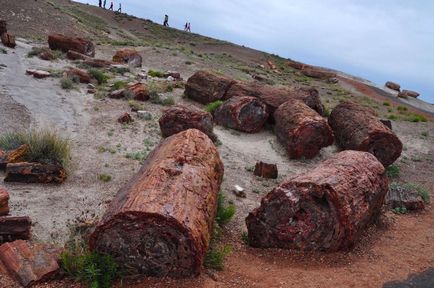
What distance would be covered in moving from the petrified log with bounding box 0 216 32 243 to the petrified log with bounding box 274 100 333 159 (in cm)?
799

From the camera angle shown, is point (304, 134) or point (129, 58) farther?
point (129, 58)

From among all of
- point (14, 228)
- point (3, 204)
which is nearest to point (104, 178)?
point (3, 204)

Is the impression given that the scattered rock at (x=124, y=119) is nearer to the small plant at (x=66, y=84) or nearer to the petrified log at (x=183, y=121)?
the petrified log at (x=183, y=121)

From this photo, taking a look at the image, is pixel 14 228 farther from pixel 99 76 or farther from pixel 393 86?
pixel 393 86

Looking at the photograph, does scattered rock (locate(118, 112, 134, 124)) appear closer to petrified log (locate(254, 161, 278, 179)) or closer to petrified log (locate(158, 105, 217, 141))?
petrified log (locate(158, 105, 217, 141))

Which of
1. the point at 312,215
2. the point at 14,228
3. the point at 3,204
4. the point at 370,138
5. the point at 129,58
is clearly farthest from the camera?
the point at 129,58

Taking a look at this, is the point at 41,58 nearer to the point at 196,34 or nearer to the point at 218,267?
the point at 218,267

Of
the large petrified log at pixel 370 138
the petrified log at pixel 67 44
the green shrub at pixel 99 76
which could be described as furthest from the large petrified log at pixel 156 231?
the petrified log at pixel 67 44

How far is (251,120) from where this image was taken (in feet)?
45.9

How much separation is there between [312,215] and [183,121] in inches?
241

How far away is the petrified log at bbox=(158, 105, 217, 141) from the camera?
11562mm

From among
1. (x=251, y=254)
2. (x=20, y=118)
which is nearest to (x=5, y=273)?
(x=251, y=254)

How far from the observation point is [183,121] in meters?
11.6

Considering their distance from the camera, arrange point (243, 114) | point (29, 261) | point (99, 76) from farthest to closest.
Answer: point (99, 76)
point (243, 114)
point (29, 261)
